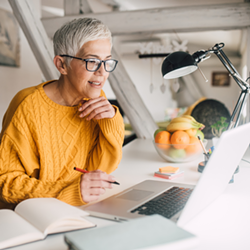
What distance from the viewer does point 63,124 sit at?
111 cm

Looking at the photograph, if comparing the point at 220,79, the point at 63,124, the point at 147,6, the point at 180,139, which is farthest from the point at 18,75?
the point at 220,79

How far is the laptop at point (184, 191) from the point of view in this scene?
0.61 metres

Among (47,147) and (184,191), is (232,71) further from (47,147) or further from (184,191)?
(47,147)

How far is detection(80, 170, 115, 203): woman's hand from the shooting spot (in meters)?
0.84

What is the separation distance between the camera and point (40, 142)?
1040mm

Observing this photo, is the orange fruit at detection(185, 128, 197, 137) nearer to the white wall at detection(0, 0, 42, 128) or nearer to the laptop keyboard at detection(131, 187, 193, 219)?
the laptop keyboard at detection(131, 187, 193, 219)

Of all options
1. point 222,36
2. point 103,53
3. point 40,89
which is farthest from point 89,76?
point 222,36

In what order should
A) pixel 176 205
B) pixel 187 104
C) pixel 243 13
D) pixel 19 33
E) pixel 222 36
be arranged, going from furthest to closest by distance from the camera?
pixel 187 104
pixel 222 36
pixel 19 33
pixel 243 13
pixel 176 205

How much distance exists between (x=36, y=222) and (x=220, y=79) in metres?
7.18

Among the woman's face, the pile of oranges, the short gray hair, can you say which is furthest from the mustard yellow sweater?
the pile of oranges

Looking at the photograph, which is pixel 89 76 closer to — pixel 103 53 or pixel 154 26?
pixel 103 53

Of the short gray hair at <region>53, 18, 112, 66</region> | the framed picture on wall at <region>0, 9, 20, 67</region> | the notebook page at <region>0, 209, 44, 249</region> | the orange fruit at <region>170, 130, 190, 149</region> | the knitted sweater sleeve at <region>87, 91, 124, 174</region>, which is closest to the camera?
the notebook page at <region>0, 209, 44, 249</region>

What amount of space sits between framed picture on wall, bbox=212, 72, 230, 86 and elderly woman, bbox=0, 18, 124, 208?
659 cm

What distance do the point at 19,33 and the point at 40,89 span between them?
4.99ft
